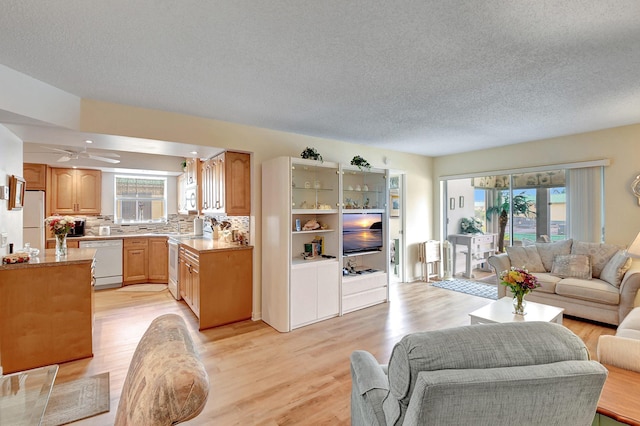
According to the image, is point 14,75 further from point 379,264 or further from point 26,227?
point 379,264

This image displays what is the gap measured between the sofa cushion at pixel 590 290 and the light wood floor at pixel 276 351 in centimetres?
38

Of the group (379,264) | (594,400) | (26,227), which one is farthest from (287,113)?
(26,227)

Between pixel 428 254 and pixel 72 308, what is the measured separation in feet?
18.5

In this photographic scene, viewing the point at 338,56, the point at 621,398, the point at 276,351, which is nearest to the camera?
the point at 621,398

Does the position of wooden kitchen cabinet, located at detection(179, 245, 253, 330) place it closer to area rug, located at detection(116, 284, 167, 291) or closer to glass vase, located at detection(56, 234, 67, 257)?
glass vase, located at detection(56, 234, 67, 257)

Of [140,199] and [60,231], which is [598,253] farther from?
[140,199]

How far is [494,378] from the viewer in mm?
992

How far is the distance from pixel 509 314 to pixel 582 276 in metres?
2.00

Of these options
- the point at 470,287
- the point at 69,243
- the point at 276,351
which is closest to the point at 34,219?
the point at 69,243

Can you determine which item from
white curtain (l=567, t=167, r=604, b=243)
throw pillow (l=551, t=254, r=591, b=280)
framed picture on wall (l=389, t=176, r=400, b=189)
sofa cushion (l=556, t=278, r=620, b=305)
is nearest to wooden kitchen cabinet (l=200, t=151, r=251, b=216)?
framed picture on wall (l=389, t=176, r=400, b=189)

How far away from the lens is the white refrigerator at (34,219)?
4863 millimetres

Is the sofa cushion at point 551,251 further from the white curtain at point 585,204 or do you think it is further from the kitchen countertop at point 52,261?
the kitchen countertop at point 52,261

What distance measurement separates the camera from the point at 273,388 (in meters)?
2.47

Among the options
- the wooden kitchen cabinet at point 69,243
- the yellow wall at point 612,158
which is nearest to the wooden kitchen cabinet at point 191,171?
the wooden kitchen cabinet at point 69,243
